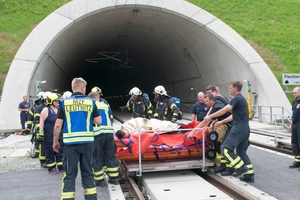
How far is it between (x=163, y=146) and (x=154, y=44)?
18.1m

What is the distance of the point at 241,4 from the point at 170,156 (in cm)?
2161

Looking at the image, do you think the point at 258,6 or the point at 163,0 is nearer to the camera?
the point at 163,0

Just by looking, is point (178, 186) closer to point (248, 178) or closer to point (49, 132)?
point (248, 178)

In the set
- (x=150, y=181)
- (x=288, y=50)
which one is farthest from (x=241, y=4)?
(x=150, y=181)

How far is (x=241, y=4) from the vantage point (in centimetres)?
2591

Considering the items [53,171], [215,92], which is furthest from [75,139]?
[215,92]

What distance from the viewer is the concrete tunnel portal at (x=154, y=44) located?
1503cm

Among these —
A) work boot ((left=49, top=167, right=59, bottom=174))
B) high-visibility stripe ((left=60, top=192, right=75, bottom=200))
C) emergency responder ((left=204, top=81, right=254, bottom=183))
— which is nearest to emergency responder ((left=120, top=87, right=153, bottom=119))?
work boot ((left=49, top=167, right=59, bottom=174))

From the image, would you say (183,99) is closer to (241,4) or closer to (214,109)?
(241,4)

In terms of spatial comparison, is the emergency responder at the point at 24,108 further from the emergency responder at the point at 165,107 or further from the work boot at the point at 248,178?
the work boot at the point at 248,178

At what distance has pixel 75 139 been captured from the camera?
5.08 metres

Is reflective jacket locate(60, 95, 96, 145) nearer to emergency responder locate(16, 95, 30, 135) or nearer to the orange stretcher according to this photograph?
the orange stretcher

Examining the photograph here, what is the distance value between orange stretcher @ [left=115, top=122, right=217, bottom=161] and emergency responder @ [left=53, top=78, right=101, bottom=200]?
1.66 m

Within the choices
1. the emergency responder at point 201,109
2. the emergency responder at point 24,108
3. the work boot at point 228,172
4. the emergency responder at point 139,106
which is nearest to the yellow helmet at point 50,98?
the emergency responder at point 139,106
